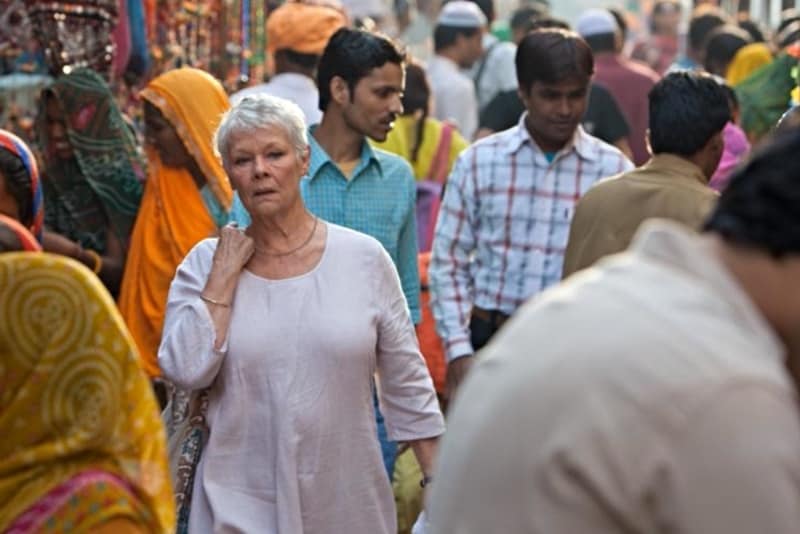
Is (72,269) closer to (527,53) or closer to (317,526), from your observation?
(317,526)

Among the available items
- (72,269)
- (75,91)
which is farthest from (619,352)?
(75,91)

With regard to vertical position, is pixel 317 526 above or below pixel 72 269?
below

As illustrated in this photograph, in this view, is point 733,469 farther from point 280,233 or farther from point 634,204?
point 634,204

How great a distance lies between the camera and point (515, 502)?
2.34 m

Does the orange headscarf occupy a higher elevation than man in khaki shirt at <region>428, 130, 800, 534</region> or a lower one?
lower

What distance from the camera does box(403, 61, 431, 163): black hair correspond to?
367 inches

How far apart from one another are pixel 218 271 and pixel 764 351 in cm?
283

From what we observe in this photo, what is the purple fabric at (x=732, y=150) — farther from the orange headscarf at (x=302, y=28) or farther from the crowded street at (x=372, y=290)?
the orange headscarf at (x=302, y=28)

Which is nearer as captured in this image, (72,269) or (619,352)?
(619,352)

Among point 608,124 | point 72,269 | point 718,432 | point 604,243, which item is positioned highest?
point 718,432

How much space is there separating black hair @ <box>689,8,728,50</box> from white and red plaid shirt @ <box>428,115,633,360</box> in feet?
27.0

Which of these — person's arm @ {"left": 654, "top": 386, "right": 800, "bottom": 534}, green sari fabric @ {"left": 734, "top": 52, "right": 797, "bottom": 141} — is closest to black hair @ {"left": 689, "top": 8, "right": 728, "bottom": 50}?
green sari fabric @ {"left": 734, "top": 52, "right": 797, "bottom": 141}

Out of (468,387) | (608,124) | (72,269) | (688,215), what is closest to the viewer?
(468,387)

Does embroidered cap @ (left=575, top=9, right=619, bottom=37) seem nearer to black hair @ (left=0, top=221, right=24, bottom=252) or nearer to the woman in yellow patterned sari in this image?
black hair @ (left=0, top=221, right=24, bottom=252)
